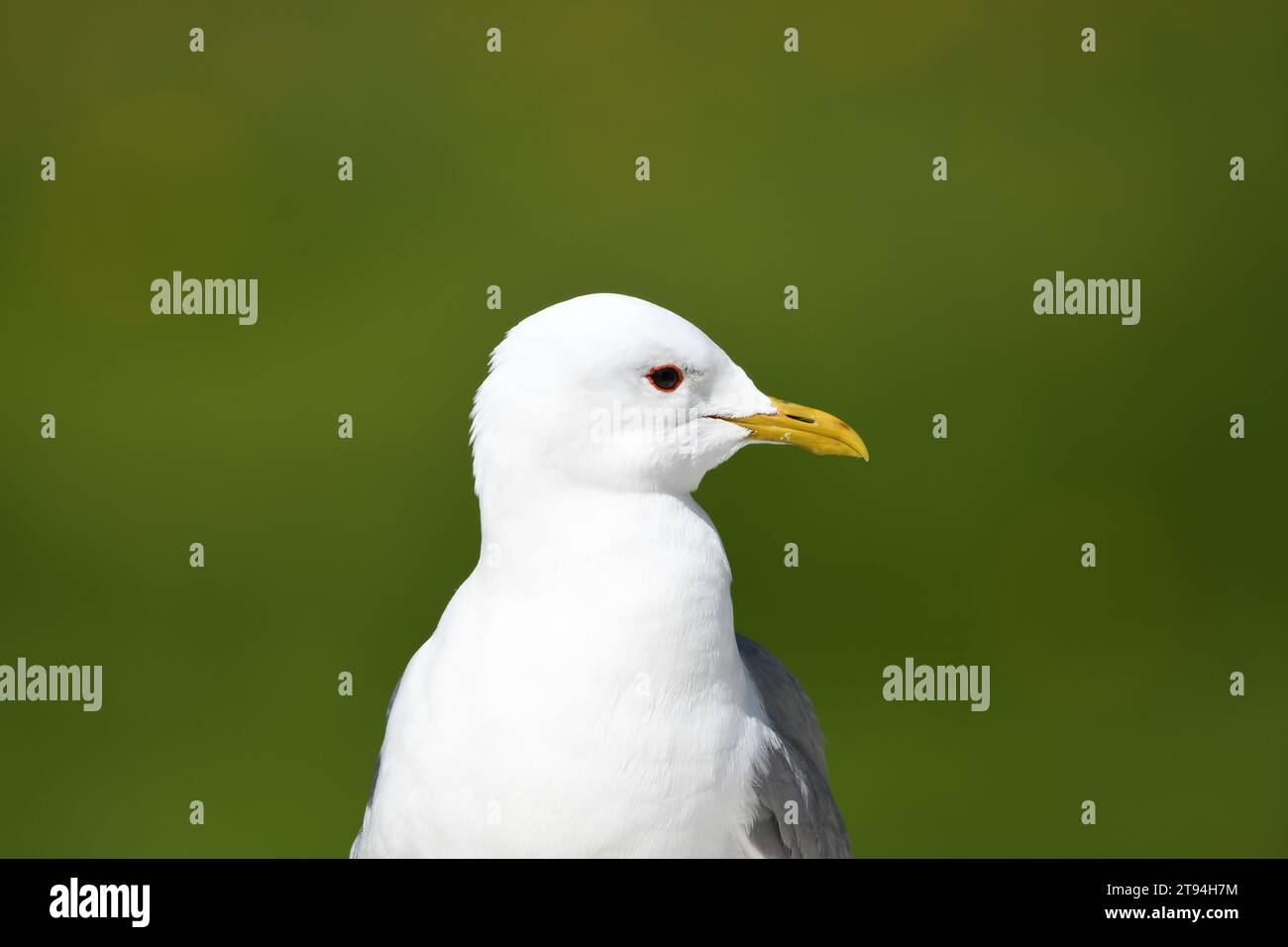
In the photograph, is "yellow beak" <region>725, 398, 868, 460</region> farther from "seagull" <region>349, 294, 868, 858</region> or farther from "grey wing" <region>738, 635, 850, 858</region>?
"grey wing" <region>738, 635, 850, 858</region>

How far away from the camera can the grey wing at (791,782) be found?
6.31 feet

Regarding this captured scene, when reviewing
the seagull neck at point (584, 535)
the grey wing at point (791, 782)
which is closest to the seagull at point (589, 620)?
the seagull neck at point (584, 535)

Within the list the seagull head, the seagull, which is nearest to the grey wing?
the seagull

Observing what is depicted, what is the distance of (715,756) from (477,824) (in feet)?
0.98

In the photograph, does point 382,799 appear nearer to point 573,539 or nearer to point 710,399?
point 573,539

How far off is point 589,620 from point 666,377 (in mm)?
307

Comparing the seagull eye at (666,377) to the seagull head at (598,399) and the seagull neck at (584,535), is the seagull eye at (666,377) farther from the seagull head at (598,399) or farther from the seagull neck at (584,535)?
the seagull neck at (584,535)

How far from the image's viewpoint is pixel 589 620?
5.88 feet

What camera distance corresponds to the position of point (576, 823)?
5.83 ft

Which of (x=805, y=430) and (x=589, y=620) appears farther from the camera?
(x=805, y=430)

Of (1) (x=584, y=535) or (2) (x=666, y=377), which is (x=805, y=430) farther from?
(1) (x=584, y=535)

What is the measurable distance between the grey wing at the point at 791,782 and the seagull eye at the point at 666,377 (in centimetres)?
50

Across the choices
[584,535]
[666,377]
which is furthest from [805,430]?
[584,535]

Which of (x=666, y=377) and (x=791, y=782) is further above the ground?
(x=666, y=377)
